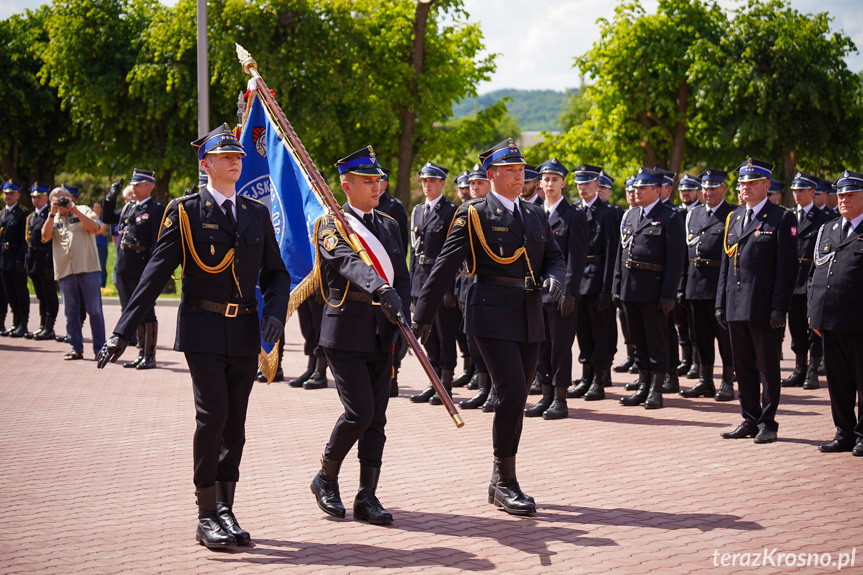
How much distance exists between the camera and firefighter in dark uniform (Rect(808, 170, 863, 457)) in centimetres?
785

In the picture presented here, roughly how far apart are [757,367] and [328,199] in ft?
14.7

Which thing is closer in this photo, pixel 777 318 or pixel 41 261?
pixel 777 318

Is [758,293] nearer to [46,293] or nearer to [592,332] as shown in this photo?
[592,332]

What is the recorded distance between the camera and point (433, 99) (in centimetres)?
2959

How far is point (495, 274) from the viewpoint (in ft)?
21.4

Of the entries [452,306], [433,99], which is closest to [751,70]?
[433,99]

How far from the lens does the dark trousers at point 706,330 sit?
1102cm

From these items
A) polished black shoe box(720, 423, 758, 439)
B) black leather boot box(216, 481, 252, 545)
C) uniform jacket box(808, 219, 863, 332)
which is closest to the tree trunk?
polished black shoe box(720, 423, 758, 439)

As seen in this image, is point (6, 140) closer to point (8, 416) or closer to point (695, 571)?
point (8, 416)

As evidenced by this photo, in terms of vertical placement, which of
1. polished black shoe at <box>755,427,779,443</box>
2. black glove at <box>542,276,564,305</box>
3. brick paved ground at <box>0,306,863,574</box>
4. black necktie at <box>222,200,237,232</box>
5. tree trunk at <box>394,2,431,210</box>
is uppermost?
tree trunk at <box>394,2,431,210</box>

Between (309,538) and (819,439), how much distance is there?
5008 mm

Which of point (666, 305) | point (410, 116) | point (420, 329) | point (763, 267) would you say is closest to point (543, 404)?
point (666, 305)

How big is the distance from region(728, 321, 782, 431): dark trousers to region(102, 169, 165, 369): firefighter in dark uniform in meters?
7.29

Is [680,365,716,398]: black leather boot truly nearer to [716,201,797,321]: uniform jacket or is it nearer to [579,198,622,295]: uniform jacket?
[579,198,622,295]: uniform jacket
